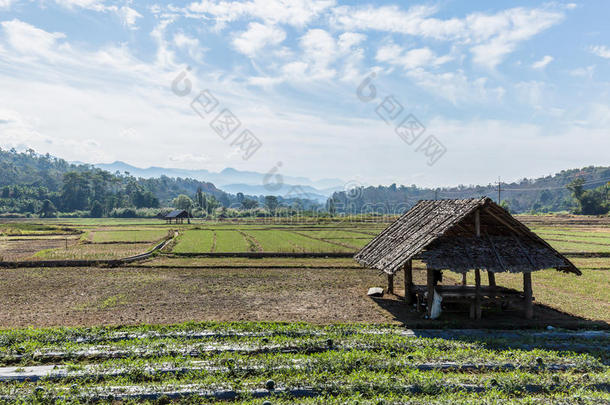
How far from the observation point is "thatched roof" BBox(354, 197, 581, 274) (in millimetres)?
11445

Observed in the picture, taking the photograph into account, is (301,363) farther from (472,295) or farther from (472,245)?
(472,245)

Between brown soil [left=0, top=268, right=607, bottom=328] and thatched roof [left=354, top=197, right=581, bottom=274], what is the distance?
5.62 feet

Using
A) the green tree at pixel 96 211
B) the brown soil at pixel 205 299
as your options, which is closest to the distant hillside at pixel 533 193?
the green tree at pixel 96 211

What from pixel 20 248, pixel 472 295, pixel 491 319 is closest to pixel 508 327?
pixel 491 319

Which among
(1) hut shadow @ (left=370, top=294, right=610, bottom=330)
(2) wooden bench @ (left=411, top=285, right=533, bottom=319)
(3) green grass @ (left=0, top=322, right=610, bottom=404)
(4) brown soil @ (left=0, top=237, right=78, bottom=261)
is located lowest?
(1) hut shadow @ (left=370, top=294, right=610, bottom=330)

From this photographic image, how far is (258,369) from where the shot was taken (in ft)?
24.8

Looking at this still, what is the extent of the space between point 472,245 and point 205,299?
9.80 m

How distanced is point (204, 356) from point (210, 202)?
93.0 meters

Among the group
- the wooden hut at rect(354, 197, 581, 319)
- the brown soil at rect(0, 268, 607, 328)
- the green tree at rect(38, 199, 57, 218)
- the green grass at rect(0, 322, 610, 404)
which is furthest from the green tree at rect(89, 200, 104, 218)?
the wooden hut at rect(354, 197, 581, 319)

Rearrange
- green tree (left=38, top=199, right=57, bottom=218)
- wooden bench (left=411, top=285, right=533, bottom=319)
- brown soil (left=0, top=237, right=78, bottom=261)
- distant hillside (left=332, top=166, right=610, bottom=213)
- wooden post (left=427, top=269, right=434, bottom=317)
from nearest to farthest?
wooden post (left=427, top=269, right=434, bottom=317) < wooden bench (left=411, top=285, right=533, bottom=319) < brown soil (left=0, top=237, right=78, bottom=261) < green tree (left=38, top=199, right=57, bottom=218) < distant hillside (left=332, top=166, right=610, bottom=213)

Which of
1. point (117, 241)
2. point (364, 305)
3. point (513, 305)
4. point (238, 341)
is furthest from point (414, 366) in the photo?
point (117, 241)

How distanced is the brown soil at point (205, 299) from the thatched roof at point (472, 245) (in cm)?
171

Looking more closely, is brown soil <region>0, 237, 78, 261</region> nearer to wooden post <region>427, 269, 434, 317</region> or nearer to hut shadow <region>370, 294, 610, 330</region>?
hut shadow <region>370, 294, 610, 330</region>

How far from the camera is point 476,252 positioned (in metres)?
11.7
